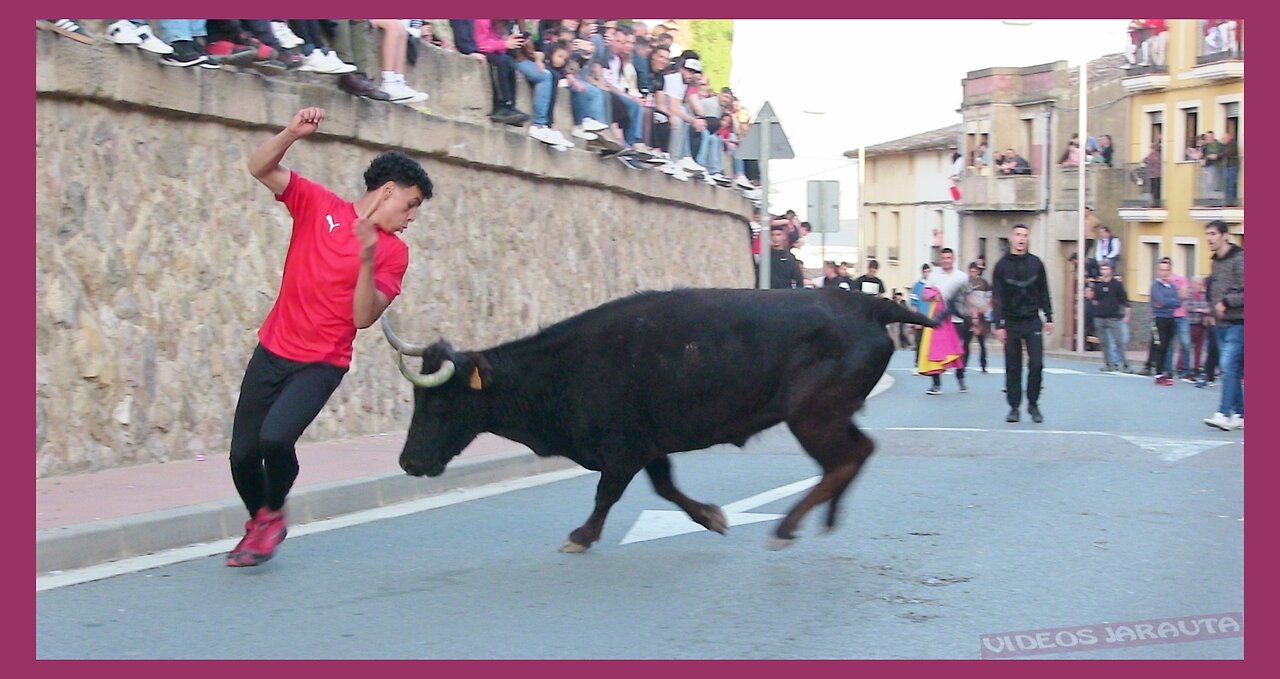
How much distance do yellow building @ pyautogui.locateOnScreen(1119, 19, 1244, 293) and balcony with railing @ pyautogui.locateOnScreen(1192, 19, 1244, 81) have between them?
0.03m

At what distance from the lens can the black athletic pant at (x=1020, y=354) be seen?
14.0 m

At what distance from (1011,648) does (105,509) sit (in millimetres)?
4625

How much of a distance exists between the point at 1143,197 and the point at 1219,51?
16.5 ft

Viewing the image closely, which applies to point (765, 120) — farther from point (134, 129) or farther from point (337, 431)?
point (134, 129)

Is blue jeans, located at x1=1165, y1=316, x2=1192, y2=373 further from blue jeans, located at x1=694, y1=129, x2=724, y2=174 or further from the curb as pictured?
the curb

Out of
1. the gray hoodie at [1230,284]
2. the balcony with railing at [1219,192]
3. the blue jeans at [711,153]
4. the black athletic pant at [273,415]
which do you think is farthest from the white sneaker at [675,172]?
the balcony with railing at [1219,192]

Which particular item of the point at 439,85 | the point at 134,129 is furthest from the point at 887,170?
the point at 134,129

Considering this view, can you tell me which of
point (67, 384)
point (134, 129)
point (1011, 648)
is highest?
point (134, 129)

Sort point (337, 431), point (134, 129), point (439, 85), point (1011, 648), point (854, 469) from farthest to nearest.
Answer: point (439, 85) < point (337, 431) < point (134, 129) < point (854, 469) < point (1011, 648)

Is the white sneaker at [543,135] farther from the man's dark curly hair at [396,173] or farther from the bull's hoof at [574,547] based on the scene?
the man's dark curly hair at [396,173]

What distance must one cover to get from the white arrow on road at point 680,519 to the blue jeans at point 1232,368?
5.95 metres

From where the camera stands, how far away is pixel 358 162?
12.8 m

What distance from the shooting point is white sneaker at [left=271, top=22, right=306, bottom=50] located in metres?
11.4

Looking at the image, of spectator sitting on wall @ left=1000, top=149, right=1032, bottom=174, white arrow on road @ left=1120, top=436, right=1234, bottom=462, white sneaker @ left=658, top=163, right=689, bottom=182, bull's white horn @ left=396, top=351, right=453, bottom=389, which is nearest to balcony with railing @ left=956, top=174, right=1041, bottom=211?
spectator sitting on wall @ left=1000, top=149, right=1032, bottom=174
